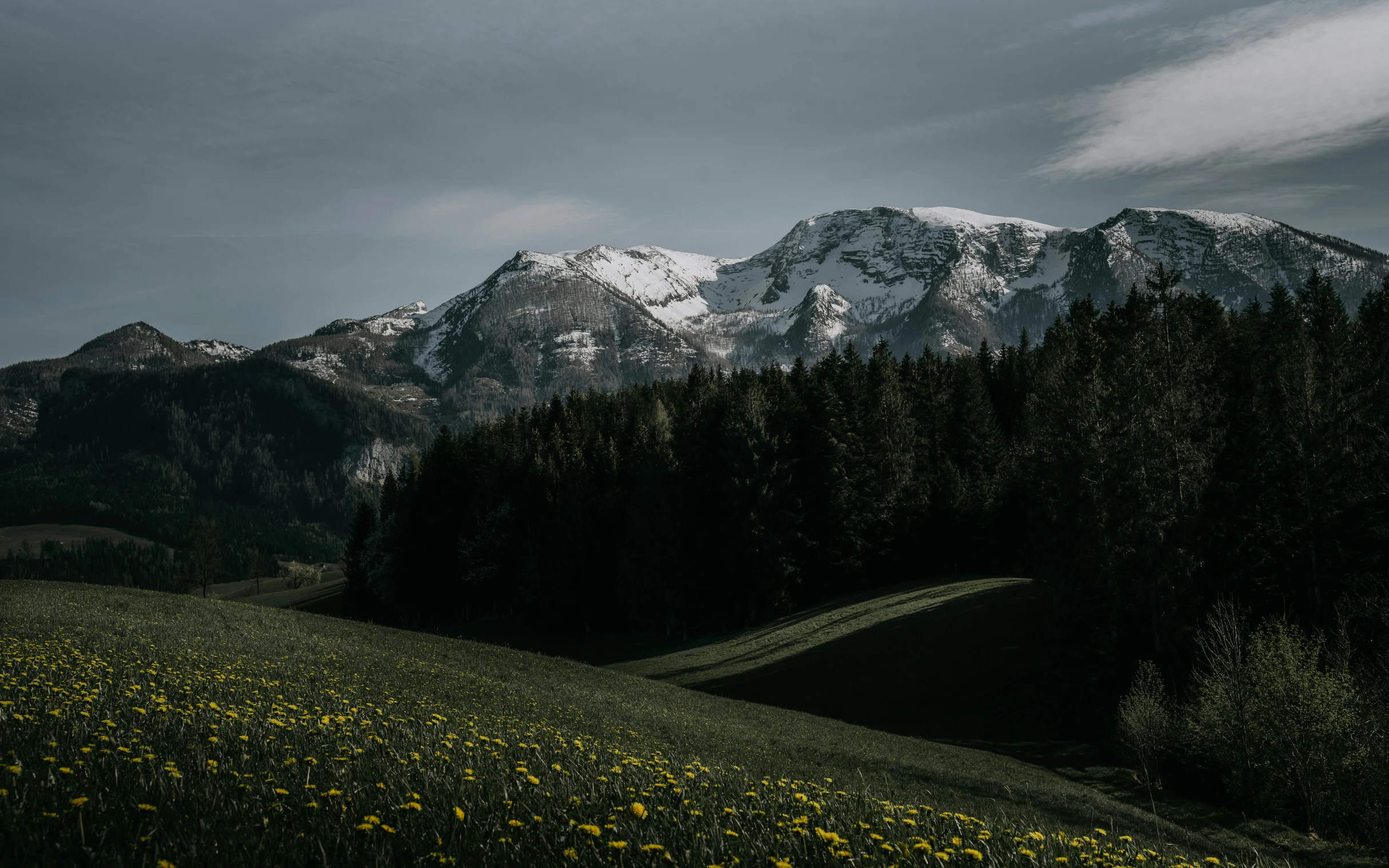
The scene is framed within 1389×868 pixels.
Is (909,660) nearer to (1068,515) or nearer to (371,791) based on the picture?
(1068,515)

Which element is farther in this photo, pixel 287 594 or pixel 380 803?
pixel 287 594

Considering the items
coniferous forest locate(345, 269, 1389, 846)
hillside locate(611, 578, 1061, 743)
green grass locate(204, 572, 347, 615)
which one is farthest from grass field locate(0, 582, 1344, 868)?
green grass locate(204, 572, 347, 615)

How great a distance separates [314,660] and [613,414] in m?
64.2

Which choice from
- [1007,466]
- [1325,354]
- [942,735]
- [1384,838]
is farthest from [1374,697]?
[1007,466]

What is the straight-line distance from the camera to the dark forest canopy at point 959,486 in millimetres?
34750

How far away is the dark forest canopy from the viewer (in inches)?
1368

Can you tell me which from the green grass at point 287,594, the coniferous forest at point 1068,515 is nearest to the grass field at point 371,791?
the coniferous forest at point 1068,515

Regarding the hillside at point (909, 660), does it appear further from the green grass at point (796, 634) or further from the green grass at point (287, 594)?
the green grass at point (287, 594)

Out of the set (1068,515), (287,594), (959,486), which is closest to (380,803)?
(1068,515)

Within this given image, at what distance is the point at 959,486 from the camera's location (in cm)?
6312

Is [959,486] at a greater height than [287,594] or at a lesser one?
greater

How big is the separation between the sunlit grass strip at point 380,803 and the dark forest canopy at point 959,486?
3106cm

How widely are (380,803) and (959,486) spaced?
62.0 meters

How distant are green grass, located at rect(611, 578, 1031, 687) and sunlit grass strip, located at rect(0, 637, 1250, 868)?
130 feet
